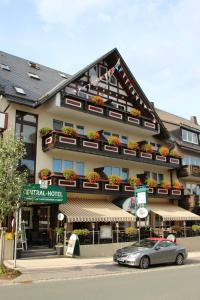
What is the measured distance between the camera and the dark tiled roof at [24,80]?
89.1 ft

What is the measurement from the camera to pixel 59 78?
35.6m

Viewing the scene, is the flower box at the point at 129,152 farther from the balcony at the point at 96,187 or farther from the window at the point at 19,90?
the window at the point at 19,90

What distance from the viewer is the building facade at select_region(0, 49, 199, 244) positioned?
27062 mm

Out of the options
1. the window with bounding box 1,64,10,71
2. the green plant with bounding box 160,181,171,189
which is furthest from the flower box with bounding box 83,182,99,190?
the window with bounding box 1,64,10,71

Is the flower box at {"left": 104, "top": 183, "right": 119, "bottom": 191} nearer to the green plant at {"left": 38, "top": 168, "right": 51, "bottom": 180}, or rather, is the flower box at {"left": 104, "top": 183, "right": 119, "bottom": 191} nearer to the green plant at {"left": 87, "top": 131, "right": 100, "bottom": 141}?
the green plant at {"left": 87, "top": 131, "right": 100, "bottom": 141}

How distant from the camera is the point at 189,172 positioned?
119ft

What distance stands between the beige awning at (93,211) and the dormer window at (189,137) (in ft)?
48.0

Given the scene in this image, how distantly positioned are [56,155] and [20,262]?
10.0m

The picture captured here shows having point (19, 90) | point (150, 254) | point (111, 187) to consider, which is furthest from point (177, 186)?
point (19, 90)

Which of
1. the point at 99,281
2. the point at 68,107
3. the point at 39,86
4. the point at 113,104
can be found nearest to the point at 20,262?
the point at 99,281

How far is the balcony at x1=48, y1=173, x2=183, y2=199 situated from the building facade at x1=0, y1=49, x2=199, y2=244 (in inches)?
2.8

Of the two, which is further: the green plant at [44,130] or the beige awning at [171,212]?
the beige awning at [171,212]

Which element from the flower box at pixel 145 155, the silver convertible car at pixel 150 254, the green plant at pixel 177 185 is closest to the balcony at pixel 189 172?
the green plant at pixel 177 185

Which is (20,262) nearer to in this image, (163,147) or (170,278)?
(170,278)
